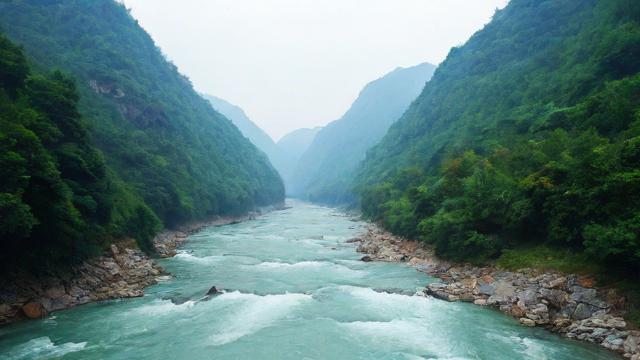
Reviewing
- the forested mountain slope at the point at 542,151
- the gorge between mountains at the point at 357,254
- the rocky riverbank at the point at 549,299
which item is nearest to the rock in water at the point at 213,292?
the gorge between mountains at the point at 357,254

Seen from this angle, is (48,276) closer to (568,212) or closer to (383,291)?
(383,291)

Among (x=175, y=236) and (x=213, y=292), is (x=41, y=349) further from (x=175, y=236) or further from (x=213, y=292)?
(x=175, y=236)

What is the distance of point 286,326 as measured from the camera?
1862cm

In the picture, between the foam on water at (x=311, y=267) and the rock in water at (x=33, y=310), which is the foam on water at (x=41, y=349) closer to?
the rock in water at (x=33, y=310)

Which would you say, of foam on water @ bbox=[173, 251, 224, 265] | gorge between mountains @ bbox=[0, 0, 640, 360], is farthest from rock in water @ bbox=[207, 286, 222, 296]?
foam on water @ bbox=[173, 251, 224, 265]

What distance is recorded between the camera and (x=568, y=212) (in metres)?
22.4

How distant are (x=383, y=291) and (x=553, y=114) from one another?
24.8m

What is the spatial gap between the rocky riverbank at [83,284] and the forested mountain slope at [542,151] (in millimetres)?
21519

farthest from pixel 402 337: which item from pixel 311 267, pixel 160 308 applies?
pixel 311 267

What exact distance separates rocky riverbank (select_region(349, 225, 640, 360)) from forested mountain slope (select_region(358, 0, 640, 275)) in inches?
69.7

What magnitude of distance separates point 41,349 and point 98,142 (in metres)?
36.8

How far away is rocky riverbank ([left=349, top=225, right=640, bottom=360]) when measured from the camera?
16.4 meters

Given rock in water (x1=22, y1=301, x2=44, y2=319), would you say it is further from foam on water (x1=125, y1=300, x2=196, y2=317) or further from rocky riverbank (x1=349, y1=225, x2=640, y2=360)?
rocky riverbank (x1=349, y1=225, x2=640, y2=360)

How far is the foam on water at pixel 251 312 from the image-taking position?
17719 mm
